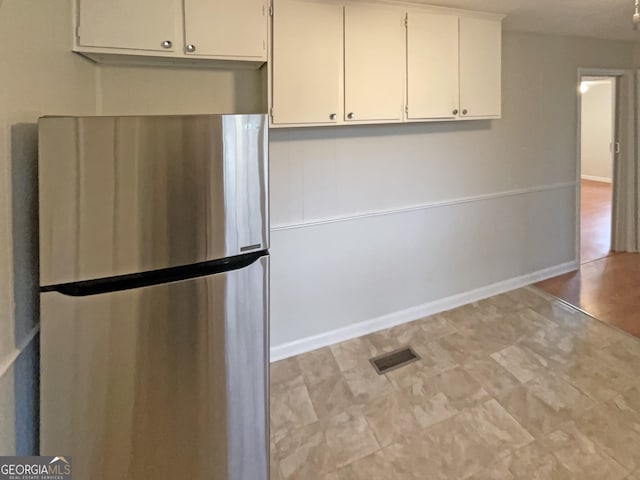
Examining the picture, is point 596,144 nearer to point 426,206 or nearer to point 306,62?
point 426,206

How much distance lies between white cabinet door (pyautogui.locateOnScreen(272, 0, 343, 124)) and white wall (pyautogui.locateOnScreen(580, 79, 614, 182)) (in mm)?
8835

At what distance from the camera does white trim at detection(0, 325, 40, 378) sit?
107cm

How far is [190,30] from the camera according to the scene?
197 cm

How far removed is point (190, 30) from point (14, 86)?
1.03 metres

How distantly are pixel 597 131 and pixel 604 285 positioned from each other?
740 centimetres

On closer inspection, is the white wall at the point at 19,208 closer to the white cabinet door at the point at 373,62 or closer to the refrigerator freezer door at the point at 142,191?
the refrigerator freezer door at the point at 142,191


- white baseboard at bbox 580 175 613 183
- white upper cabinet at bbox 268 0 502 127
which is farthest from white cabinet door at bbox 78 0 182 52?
white baseboard at bbox 580 175 613 183

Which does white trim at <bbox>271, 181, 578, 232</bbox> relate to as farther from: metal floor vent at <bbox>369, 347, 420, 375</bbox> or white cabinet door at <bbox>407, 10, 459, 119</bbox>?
metal floor vent at <bbox>369, 347, 420, 375</bbox>

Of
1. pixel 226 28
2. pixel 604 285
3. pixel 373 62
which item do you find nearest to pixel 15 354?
pixel 226 28

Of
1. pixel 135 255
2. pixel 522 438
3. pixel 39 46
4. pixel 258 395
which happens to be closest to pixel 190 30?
pixel 39 46

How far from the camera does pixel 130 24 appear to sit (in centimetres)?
186

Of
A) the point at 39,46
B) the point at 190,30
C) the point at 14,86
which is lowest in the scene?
the point at 14,86

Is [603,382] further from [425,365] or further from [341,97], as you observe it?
[341,97]

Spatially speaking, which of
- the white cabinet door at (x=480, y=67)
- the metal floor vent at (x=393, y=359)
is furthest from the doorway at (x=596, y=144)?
the metal floor vent at (x=393, y=359)
